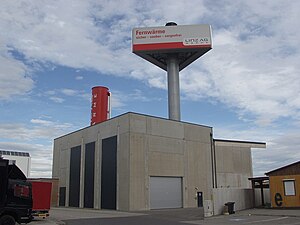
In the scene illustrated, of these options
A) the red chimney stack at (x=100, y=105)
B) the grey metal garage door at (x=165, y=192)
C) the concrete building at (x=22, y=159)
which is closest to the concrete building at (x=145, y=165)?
the grey metal garage door at (x=165, y=192)

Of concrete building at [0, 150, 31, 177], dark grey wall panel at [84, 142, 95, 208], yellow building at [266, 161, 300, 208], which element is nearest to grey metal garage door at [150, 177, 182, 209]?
dark grey wall panel at [84, 142, 95, 208]

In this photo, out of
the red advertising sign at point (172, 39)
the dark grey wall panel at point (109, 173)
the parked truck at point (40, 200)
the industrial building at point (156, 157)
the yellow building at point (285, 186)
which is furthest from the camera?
the red advertising sign at point (172, 39)

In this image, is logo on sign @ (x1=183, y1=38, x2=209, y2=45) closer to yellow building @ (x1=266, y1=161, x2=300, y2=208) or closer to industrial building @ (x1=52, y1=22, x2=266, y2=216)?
industrial building @ (x1=52, y1=22, x2=266, y2=216)

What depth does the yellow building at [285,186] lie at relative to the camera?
108 ft

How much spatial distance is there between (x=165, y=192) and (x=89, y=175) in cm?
1085

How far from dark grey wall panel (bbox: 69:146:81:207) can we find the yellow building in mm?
26335

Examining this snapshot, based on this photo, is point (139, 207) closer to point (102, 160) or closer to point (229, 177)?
point (102, 160)

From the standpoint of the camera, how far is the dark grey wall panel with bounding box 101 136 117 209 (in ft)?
137

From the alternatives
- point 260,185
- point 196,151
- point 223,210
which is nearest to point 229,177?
point 196,151

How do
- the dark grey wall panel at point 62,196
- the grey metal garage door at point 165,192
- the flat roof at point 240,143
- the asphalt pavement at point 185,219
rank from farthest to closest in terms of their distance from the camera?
1. the dark grey wall panel at point 62,196
2. the flat roof at point 240,143
3. the grey metal garage door at point 165,192
4. the asphalt pavement at point 185,219

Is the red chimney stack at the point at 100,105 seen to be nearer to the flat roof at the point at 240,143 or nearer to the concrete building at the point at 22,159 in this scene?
the flat roof at the point at 240,143

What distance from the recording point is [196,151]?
4712 centimetres

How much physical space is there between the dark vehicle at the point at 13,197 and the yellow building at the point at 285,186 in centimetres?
2393

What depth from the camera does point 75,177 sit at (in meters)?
50.6
